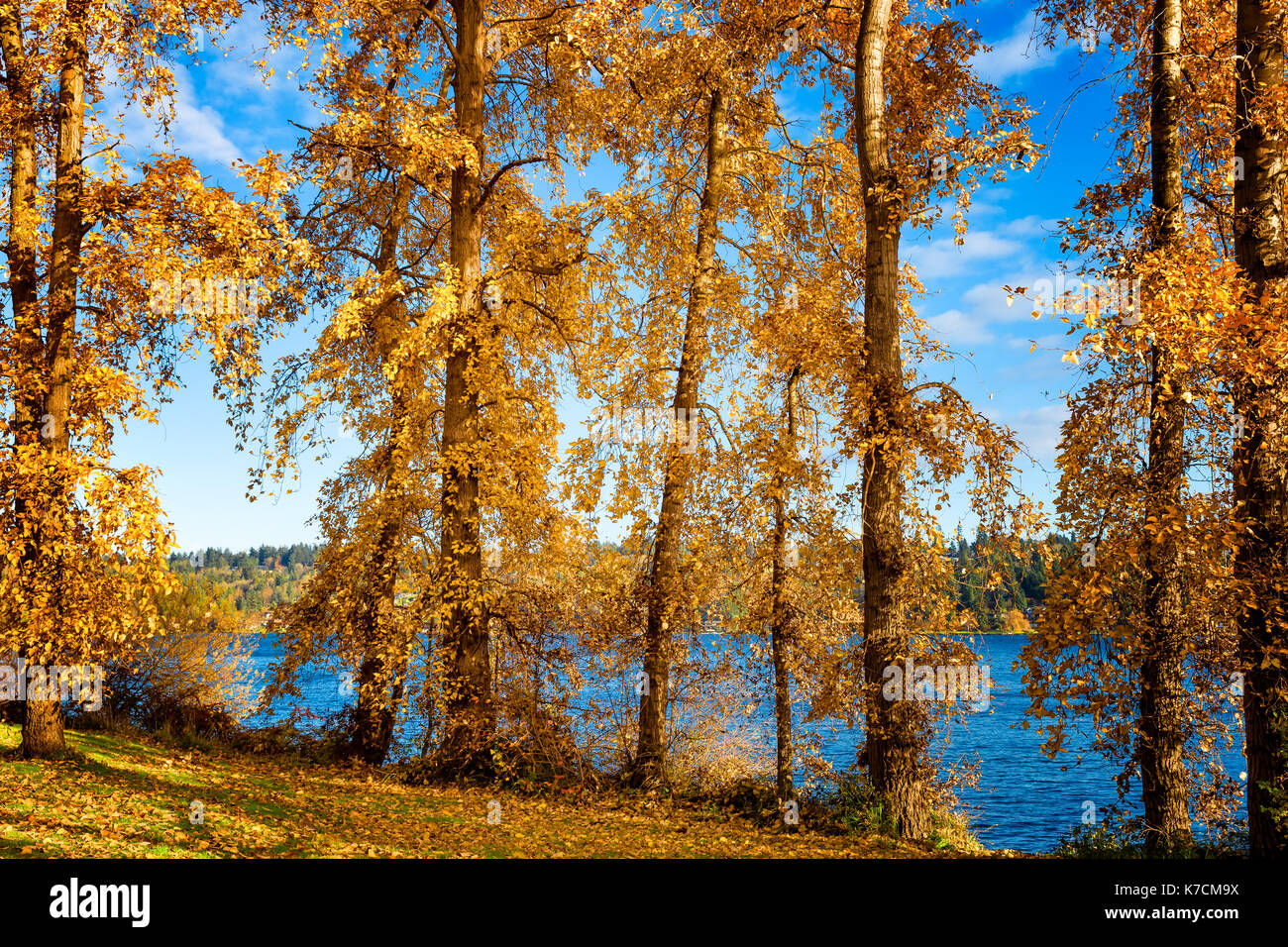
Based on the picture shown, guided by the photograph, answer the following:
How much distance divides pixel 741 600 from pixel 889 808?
3.70m

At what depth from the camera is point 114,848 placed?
702 cm

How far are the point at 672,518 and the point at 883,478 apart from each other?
3661 millimetres

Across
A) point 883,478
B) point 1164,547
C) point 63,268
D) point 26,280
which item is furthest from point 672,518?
point 26,280

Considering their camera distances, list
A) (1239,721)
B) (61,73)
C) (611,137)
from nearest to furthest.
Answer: (1239,721), (61,73), (611,137)

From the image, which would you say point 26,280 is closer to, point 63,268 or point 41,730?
point 63,268

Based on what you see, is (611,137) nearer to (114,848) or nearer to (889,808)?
(889,808)

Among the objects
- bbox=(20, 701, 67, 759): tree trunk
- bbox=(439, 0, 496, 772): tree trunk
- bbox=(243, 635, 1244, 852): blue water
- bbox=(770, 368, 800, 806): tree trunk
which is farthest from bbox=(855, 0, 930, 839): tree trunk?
bbox=(20, 701, 67, 759): tree trunk

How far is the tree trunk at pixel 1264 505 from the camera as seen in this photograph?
7.57 metres

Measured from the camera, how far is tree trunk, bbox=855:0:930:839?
33.0 feet

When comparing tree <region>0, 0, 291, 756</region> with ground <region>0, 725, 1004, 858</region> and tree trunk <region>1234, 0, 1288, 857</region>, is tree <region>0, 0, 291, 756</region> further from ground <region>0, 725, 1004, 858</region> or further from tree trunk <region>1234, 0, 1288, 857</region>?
tree trunk <region>1234, 0, 1288, 857</region>

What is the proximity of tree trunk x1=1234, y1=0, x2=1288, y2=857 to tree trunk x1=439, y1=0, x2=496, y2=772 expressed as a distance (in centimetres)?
952

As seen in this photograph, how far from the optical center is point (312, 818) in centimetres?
944

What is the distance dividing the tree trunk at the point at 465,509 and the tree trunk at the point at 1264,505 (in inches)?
375

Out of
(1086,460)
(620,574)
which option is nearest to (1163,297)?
(1086,460)
